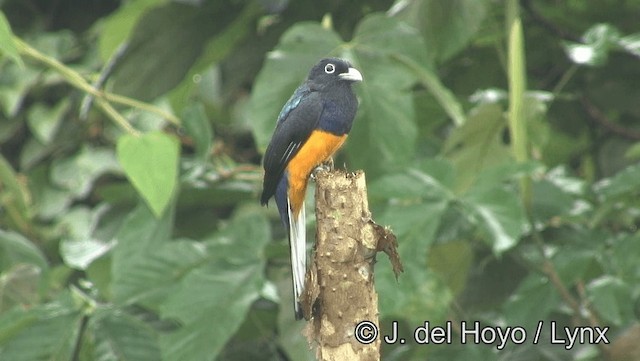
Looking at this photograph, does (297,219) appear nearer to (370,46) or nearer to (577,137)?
(370,46)

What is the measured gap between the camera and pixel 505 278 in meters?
3.38

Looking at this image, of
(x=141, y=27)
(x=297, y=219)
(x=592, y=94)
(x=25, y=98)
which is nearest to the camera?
(x=297, y=219)

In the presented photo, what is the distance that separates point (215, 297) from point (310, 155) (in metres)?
0.82

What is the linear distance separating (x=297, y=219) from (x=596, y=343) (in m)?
1.05

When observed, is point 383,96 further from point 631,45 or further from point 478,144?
point 631,45

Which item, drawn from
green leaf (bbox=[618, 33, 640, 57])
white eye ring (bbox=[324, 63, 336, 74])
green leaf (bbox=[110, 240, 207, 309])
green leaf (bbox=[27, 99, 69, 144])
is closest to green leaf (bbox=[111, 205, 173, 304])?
green leaf (bbox=[110, 240, 207, 309])

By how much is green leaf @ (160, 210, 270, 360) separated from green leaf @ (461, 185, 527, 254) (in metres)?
0.50

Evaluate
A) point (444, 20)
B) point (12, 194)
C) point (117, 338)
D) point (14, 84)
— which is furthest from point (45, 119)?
point (444, 20)

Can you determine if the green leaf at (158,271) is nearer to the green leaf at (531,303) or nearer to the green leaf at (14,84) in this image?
the green leaf at (531,303)

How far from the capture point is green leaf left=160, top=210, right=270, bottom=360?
2854 mm

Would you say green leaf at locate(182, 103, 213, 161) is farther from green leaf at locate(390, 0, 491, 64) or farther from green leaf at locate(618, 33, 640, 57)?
green leaf at locate(618, 33, 640, 57)

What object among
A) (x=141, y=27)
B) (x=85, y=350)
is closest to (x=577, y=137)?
(x=141, y=27)

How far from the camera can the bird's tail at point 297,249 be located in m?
2.14

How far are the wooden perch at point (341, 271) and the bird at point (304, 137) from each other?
190 millimetres
